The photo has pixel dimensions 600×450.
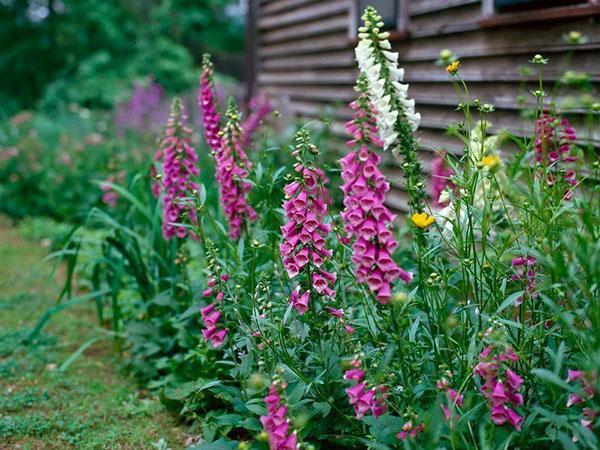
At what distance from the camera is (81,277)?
5.07m

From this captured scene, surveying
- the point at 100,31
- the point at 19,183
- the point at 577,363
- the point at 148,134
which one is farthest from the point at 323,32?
the point at 100,31

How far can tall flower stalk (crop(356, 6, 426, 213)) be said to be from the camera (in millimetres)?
2031

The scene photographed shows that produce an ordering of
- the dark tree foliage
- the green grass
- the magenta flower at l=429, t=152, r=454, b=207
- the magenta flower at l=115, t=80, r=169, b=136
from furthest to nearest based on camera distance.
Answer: the dark tree foliage < the magenta flower at l=115, t=80, r=169, b=136 < the magenta flower at l=429, t=152, r=454, b=207 < the green grass

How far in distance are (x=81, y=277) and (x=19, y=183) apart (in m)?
2.77

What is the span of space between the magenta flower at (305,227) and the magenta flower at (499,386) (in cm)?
50

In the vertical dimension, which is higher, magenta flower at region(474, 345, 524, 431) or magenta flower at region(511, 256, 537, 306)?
magenta flower at region(511, 256, 537, 306)

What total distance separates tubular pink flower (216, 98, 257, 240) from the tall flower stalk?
753 millimetres

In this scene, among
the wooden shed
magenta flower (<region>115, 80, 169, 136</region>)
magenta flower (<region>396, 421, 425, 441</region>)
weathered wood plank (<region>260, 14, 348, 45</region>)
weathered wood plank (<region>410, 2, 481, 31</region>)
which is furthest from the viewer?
magenta flower (<region>115, 80, 169, 136</region>)

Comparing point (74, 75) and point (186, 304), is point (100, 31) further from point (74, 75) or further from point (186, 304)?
point (186, 304)

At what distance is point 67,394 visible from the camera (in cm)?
310

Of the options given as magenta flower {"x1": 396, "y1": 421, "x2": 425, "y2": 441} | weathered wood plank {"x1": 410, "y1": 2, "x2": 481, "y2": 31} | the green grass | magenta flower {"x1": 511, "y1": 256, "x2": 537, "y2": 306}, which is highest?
weathered wood plank {"x1": 410, "y1": 2, "x2": 481, "y2": 31}

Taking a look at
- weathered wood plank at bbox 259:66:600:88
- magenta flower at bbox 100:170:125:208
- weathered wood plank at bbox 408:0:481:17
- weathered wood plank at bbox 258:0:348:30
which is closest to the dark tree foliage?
weathered wood plank at bbox 258:0:348:30

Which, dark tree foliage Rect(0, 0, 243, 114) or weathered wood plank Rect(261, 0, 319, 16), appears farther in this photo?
dark tree foliage Rect(0, 0, 243, 114)

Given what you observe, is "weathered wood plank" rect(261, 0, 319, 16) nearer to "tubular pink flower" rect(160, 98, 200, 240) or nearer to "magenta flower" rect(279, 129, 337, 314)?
"tubular pink flower" rect(160, 98, 200, 240)
